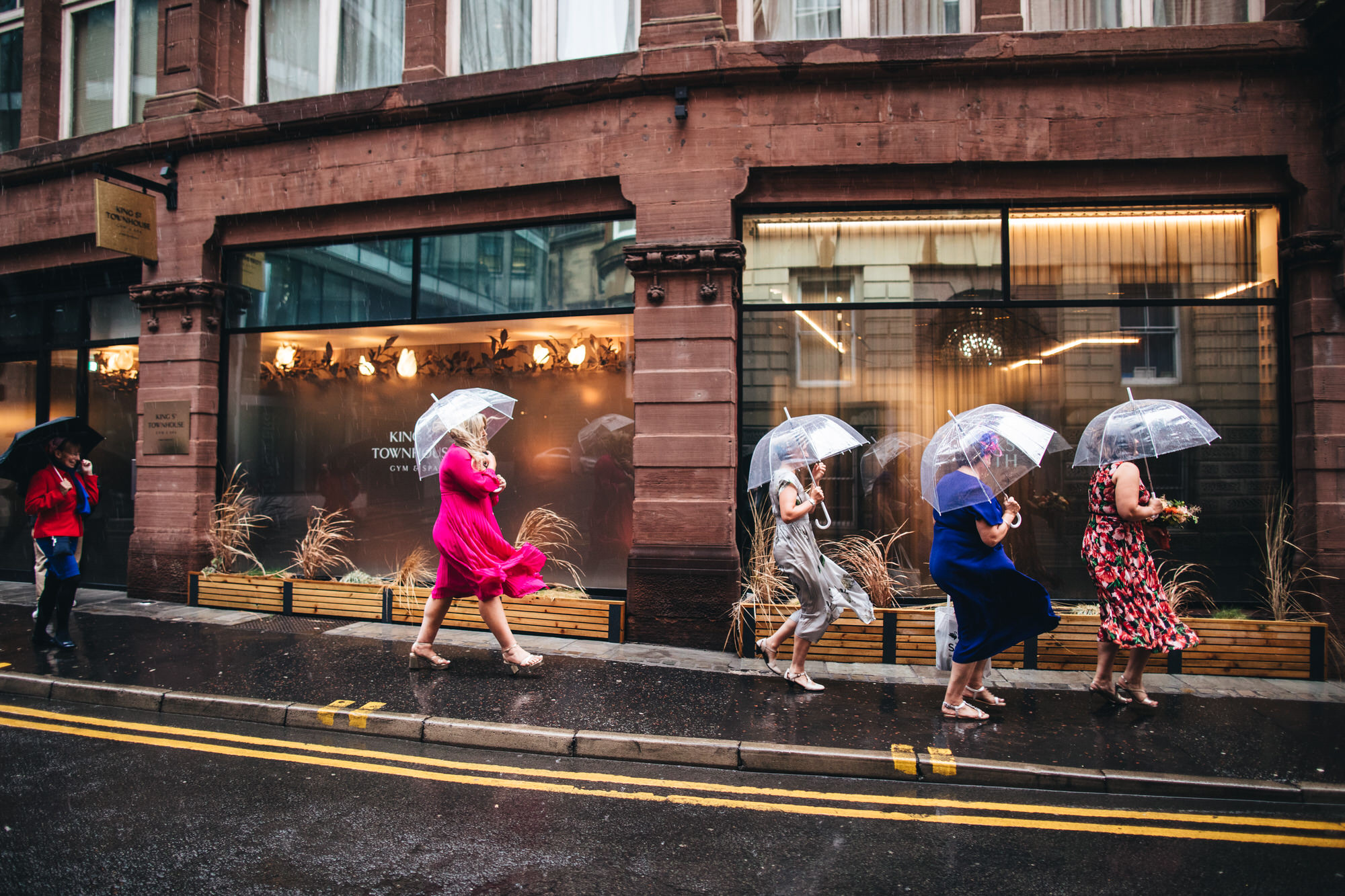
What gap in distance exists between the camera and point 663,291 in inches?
307

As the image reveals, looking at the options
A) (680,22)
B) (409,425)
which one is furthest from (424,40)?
(409,425)

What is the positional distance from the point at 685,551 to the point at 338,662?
333 cm

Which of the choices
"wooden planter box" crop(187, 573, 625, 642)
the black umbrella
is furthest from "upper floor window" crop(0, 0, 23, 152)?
"wooden planter box" crop(187, 573, 625, 642)

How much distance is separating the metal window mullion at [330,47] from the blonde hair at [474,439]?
6.38m

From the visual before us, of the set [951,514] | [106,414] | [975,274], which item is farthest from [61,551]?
[975,274]

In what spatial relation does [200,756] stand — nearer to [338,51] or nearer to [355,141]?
[355,141]

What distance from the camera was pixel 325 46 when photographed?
9898 mm

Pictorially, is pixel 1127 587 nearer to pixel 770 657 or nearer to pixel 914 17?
pixel 770 657

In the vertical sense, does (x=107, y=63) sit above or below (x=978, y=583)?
above

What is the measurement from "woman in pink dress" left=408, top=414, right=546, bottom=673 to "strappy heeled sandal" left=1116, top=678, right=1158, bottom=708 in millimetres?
4605

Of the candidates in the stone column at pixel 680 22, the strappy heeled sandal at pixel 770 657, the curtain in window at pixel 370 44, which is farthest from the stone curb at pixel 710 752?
the curtain in window at pixel 370 44

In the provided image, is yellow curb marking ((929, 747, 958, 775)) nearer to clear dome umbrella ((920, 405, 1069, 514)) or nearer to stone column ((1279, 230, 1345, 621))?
clear dome umbrella ((920, 405, 1069, 514))

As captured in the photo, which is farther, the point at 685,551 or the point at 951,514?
the point at 685,551

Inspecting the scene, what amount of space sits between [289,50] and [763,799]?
11012mm
